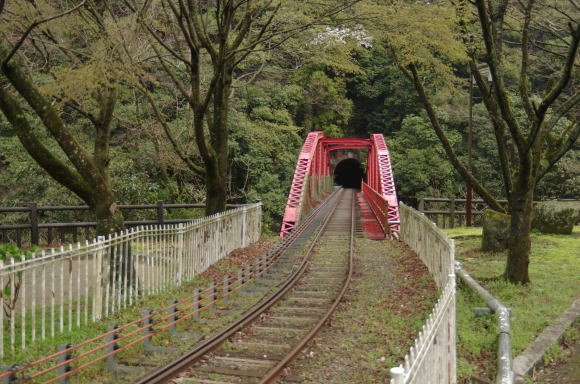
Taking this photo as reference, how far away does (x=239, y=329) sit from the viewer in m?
6.66

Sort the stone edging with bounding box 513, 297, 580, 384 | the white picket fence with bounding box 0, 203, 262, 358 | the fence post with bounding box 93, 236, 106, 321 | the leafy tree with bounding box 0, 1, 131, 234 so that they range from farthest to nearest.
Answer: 1. the leafy tree with bounding box 0, 1, 131, 234
2. the fence post with bounding box 93, 236, 106, 321
3. the white picket fence with bounding box 0, 203, 262, 358
4. the stone edging with bounding box 513, 297, 580, 384

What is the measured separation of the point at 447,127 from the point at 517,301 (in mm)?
33748

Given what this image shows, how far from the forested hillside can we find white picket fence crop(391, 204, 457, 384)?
12.5 feet

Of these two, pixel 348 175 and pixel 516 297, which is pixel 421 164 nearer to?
pixel 516 297

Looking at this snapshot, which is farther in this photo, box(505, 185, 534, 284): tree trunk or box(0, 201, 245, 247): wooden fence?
box(0, 201, 245, 247): wooden fence

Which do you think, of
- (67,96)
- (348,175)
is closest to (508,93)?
(67,96)

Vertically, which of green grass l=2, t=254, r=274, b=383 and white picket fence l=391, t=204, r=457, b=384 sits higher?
white picket fence l=391, t=204, r=457, b=384

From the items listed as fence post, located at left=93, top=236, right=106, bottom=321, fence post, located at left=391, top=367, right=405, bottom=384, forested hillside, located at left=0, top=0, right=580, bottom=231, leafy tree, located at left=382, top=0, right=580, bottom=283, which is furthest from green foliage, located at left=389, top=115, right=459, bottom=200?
fence post, located at left=391, top=367, right=405, bottom=384

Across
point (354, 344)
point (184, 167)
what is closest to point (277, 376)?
point (354, 344)

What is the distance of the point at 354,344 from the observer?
6.28 metres

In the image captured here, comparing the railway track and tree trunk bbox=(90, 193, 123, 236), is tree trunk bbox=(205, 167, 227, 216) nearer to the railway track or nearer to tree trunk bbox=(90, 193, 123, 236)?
the railway track

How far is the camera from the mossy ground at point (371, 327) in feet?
17.9

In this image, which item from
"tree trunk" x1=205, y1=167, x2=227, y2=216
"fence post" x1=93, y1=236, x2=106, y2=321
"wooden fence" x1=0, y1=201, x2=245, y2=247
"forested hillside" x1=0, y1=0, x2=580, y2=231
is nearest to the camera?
"fence post" x1=93, y1=236, x2=106, y2=321

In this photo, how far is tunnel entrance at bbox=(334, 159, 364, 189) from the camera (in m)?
74.2
